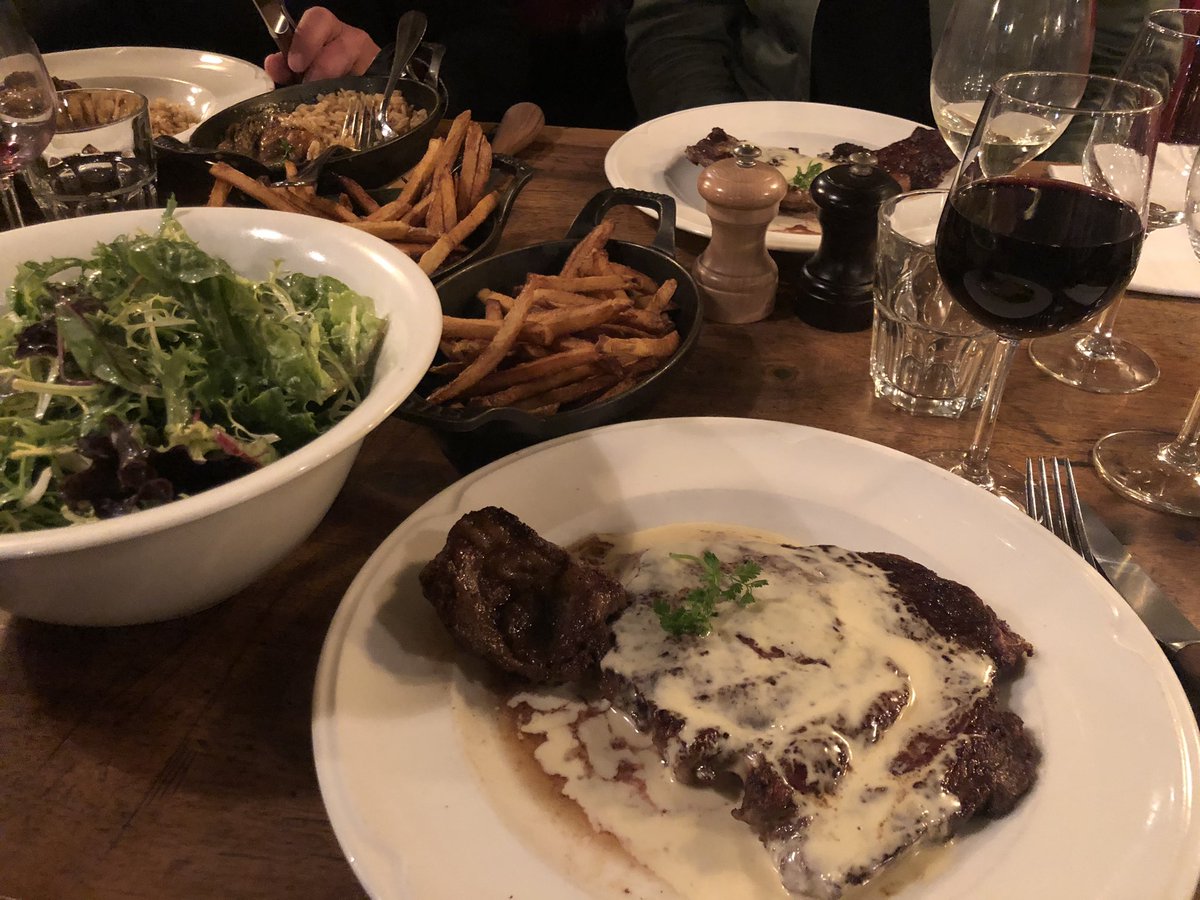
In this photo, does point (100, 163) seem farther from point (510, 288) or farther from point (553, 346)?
point (553, 346)

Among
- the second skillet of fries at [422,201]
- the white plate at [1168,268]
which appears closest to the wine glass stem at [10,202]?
the second skillet of fries at [422,201]

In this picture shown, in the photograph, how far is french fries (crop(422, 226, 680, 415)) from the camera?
1.71 m

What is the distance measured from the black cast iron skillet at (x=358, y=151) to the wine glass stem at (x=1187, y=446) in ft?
7.37

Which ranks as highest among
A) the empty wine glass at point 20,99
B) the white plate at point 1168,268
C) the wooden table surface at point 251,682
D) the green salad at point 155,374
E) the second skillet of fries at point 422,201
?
the empty wine glass at point 20,99

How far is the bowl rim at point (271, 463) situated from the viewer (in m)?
0.94

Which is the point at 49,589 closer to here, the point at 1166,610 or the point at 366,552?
the point at 366,552

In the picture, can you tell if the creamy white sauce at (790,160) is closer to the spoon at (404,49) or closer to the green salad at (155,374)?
the spoon at (404,49)

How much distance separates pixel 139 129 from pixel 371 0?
318 cm

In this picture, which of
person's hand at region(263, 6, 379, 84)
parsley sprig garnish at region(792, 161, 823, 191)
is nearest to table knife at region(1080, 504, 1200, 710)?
parsley sprig garnish at region(792, 161, 823, 191)

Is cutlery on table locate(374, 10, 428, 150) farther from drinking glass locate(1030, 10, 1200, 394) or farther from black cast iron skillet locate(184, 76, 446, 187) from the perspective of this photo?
drinking glass locate(1030, 10, 1200, 394)

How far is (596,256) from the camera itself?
2004mm

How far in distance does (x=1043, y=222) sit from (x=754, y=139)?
1.98 metres

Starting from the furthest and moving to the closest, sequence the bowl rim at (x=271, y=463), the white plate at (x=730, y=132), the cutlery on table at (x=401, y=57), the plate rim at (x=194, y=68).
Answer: the plate rim at (x=194, y=68), the cutlery on table at (x=401, y=57), the white plate at (x=730, y=132), the bowl rim at (x=271, y=463)

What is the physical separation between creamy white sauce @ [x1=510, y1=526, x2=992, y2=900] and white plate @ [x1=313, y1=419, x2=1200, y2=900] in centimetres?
8
